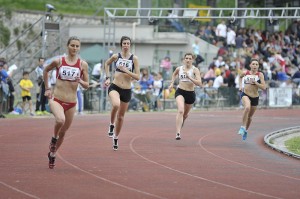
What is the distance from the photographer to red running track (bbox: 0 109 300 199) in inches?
492

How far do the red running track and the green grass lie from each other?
0.52 meters

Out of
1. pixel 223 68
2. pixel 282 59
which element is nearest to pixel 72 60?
pixel 223 68

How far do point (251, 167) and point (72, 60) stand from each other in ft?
12.3

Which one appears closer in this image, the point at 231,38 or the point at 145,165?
the point at 145,165

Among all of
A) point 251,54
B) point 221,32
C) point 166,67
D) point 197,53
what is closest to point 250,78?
point 166,67

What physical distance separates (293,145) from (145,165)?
684 centimetres

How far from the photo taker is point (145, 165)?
16.0 meters

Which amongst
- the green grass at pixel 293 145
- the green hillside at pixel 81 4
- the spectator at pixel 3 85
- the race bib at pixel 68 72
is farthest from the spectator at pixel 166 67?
the race bib at pixel 68 72

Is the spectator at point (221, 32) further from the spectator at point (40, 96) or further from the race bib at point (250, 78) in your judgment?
the race bib at point (250, 78)

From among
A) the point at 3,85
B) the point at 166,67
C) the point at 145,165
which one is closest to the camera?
the point at 145,165

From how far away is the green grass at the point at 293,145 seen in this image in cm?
2058

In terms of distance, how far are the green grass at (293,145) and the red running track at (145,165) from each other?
52cm

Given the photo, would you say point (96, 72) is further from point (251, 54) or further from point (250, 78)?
point (250, 78)

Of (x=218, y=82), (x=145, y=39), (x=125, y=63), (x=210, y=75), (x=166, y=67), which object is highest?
(x=145, y=39)
